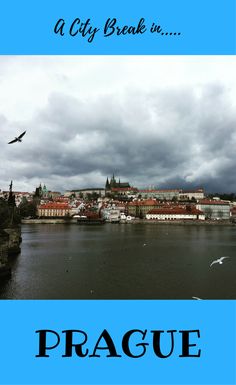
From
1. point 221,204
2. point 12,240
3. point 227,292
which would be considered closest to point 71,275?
point 227,292

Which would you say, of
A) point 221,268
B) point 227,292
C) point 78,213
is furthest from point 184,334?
point 78,213

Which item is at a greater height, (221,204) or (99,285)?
(221,204)

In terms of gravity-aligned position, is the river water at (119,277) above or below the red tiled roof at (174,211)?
below

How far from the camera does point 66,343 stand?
4734 mm

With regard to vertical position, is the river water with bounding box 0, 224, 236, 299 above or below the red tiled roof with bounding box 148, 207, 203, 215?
below

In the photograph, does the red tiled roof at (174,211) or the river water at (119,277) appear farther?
the red tiled roof at (174,211)

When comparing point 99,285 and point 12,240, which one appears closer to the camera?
point 99,285

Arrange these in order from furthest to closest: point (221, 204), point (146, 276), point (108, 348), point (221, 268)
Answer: point (221, 204) → point (221, 268) → point (146, 276) → point (108, 348)

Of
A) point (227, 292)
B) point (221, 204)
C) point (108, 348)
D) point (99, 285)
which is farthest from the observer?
point (221, 204)

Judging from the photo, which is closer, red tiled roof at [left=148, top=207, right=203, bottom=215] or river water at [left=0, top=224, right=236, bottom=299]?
river water at [left=0, top=224, right=236, bottom=299]

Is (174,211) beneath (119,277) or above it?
above

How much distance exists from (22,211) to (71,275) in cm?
6962

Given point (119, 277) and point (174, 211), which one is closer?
point (119, 277)

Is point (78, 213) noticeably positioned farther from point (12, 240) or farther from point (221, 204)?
point (12, 240)
